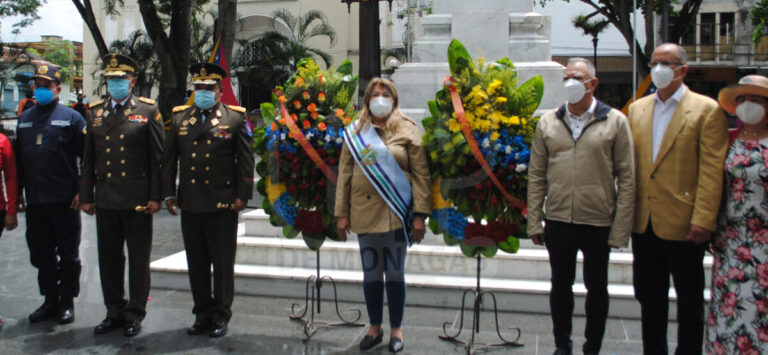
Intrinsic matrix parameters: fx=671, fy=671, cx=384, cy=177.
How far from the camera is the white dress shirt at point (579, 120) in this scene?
3.72 meters

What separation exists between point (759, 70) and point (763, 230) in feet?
95.5

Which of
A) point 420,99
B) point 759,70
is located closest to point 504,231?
point 420,99

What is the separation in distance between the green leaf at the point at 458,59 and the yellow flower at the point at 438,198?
2.35ft

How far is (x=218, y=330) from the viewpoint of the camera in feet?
15.3

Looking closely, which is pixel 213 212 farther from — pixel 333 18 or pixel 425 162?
pixel 333 18

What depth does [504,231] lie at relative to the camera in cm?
434

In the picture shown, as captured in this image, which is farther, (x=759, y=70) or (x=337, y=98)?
(x=759, y=70)

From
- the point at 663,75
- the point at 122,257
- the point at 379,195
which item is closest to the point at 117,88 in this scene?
the point at 122,257

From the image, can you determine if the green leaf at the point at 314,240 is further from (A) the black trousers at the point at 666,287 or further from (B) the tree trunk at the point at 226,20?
(B) the tree trunk at the point at 226,20

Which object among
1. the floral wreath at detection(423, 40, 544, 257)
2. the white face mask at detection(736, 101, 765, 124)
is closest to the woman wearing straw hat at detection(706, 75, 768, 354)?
the white face mask at detection(736, 101, 765, 124)

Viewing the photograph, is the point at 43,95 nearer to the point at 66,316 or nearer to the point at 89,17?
→ the point at 66,316

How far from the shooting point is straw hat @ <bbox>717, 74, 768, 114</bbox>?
10.9 feet

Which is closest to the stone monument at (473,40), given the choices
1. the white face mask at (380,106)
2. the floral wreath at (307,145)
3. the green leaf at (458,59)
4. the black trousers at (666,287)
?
the floral wreath at (307,145)

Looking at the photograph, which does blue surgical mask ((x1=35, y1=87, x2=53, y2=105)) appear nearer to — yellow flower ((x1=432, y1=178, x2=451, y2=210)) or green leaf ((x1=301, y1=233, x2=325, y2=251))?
green leaf ((x1=301, y1=233, x2=325, y2=251))
